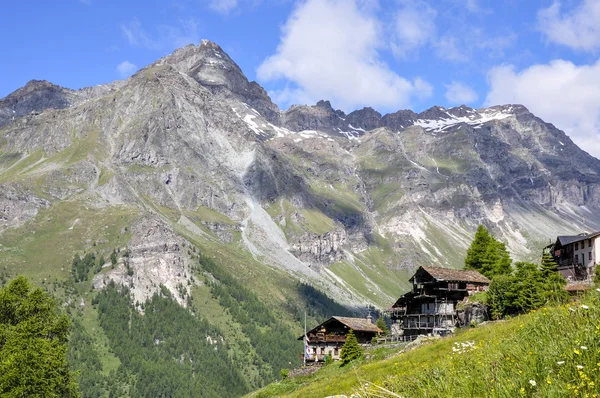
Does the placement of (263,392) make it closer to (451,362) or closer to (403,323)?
(403,323)

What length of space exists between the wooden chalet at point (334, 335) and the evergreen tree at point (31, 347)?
2240 inches

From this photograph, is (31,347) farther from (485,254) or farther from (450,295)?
(485,254)

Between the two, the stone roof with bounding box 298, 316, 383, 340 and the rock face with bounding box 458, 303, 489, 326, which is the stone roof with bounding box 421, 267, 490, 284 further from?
the stone roof with bounding box 298, 316, 383, 340

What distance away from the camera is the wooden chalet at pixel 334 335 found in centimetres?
9675

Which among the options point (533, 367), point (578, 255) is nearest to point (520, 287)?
point (578, 255)

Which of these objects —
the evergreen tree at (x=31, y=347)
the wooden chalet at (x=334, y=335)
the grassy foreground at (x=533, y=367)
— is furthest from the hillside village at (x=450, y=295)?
the grassy foreground at (x=533, y=367)

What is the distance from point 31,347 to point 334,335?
65.9 metres

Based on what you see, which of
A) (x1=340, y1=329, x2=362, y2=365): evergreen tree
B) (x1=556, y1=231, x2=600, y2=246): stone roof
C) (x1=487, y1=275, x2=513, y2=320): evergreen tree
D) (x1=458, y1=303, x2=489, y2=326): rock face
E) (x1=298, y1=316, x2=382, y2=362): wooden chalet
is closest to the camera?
(x1=487, y1=275, x2=513, y2=320): evergreen tree

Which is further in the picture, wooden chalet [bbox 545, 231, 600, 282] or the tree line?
Answer: wooden chalet [bbox 545, 231, 600, 282]

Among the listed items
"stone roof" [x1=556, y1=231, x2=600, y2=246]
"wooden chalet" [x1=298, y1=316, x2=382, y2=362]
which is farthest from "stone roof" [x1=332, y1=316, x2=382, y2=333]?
"stone roof" [x1=556, y1=231, x2=600, y2=246]

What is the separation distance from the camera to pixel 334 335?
3967 inches

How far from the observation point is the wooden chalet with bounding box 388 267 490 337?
80.3m

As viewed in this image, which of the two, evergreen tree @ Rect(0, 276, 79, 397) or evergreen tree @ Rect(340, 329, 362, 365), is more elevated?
evergreen tree @ Rect(0, 276, 79, 397)

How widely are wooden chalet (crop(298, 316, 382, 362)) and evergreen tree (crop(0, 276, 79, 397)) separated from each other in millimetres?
56905
